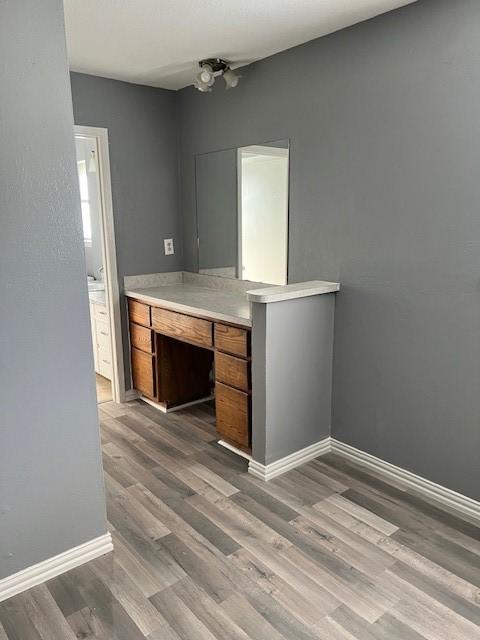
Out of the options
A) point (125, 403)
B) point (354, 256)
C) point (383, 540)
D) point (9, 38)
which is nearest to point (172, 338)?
point (125, 403)

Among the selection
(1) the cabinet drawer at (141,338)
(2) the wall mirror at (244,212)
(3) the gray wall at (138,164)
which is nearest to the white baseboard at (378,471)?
(2) the wall mirror at (244,212)

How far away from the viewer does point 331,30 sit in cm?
252

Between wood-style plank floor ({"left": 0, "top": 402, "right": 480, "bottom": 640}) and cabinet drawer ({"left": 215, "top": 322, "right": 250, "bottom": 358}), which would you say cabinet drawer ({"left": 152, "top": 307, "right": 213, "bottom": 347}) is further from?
wood-style plank floor ({"left": 0, "top": 402, "right": 480, "bottom": 640})

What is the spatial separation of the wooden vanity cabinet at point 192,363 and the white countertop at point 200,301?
0.15ft

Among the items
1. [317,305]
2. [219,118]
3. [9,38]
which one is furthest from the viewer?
[219,118]

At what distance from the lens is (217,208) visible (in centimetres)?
354

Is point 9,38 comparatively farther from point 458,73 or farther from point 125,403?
point 125,403

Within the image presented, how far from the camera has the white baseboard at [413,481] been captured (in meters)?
2.29

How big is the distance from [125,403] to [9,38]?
268 centimetres

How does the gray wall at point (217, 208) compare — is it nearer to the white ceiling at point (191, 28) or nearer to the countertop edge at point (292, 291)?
the white ceiling at point (191, 28)

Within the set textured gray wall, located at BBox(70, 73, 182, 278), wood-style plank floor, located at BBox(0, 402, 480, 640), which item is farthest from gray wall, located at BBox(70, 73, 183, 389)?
wood-style plank floor, located at BBox(0, 402, 480, 640)

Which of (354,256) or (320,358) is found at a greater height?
(354,256)

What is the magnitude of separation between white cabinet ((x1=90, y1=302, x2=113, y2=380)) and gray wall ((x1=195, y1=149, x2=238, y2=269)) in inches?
39.4

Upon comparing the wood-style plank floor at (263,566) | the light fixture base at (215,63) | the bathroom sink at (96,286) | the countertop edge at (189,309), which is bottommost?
the wood-style plank floor at (263,566)
